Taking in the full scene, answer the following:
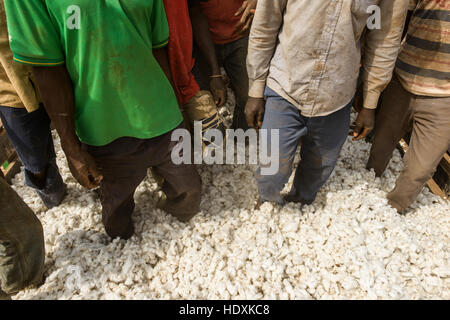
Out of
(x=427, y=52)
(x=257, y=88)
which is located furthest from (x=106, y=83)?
(x=427, y=52)

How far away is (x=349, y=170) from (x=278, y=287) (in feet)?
4.59

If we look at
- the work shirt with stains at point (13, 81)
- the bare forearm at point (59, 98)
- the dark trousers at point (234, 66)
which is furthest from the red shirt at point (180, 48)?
the work shirt with stains at point (13, 81)

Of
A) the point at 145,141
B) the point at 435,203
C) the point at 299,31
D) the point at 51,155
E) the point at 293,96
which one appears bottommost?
the point at 435,203

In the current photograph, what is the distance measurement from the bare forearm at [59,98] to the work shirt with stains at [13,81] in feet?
1.21

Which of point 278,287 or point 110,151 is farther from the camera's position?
point 278,287

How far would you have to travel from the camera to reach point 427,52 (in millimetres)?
2066

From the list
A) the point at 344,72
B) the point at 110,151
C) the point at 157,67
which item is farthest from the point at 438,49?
the point at 110,151

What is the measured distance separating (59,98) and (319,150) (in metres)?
1.59

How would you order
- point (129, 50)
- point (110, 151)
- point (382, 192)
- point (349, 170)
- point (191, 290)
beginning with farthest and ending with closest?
point (349, 170) < point (382, 192) < point (191, 290) < point (110, 151) < point (129, 50)

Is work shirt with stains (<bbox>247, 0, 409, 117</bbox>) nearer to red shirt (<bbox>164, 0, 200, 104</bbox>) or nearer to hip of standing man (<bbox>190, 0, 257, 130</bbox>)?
red shirt (<bbox>164, 0, 200, 104</bbox>)

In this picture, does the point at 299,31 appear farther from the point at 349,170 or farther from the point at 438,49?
the point at 349,170

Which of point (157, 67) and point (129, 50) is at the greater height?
point (129, 50)

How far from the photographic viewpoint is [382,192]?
2703mm

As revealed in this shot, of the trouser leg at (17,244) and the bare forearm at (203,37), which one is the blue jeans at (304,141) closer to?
the bare forearm at (203,37)
